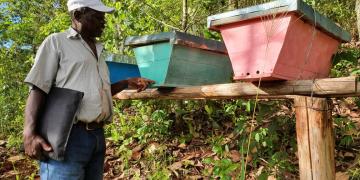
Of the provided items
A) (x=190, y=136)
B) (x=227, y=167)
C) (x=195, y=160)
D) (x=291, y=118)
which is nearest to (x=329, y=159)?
(x=227, y=167)

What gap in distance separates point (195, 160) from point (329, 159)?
2196 millimetres

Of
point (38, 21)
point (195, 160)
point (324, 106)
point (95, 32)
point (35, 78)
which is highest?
point (38, 21)

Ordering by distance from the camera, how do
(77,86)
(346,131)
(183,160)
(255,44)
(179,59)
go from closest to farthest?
1. (77,86)
2. (255,44)
3. (179,59)
4. (346,131)
5. (183,160)

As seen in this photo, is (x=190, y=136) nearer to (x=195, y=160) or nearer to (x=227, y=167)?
Result: (x=195, y=160)

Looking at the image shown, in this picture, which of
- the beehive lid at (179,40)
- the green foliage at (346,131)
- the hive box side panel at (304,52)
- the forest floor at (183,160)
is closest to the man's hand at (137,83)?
the beehive lid at (179,40)

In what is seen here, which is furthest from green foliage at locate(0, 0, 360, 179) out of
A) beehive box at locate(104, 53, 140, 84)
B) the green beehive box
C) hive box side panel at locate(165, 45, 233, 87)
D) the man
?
the man

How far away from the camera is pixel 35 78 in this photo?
6.61ft

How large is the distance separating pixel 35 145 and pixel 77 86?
39cm

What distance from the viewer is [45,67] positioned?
207 cm

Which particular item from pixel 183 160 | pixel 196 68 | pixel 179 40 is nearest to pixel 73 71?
pixel 179 40

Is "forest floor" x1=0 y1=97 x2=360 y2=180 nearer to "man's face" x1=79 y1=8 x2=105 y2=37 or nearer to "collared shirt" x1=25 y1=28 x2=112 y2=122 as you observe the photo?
"collared shirt" x1=25 y1=28 x2=112 y2=122

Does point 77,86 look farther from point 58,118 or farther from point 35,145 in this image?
point 35,145

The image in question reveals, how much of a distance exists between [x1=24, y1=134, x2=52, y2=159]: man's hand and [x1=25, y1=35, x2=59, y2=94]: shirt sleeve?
0.83 feet

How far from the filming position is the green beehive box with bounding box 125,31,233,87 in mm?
2865
